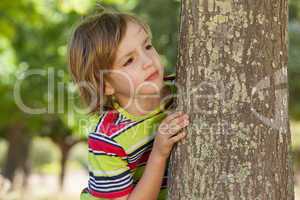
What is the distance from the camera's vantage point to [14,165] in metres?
13.9

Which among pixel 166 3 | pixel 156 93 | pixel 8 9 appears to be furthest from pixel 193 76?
pixel 8 9

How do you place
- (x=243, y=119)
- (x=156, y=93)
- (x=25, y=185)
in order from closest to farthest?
1. (x=243, y=119)
2. (x=156, y=93)
3. (x=25, y=185)

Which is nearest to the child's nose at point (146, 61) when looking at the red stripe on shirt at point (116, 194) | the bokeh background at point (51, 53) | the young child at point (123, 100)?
the young child at point (123, 100)

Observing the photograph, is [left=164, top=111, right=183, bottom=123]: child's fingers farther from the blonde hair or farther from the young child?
the blonde hair

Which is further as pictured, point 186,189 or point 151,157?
point 151,157

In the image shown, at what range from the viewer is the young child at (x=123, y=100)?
94.3 inches

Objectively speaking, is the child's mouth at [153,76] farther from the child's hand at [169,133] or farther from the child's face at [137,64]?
the child's hand at [169,133]

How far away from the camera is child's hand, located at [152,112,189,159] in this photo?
2.18m

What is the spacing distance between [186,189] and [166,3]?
17.5ft

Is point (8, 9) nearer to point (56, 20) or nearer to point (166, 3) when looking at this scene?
point (56, 20)

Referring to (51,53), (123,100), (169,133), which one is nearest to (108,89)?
(123,100)

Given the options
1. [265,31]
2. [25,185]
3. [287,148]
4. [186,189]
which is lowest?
[25,185]

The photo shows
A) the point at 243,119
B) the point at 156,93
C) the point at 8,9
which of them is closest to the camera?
the point at 243,119

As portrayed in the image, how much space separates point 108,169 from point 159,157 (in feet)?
0.73
